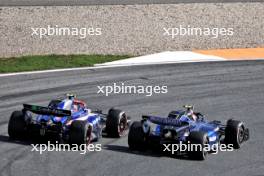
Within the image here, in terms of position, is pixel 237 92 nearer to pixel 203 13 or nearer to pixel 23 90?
pixel 23 90

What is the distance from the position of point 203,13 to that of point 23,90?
1542cm

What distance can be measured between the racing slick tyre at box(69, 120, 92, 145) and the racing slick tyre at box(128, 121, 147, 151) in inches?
41.3

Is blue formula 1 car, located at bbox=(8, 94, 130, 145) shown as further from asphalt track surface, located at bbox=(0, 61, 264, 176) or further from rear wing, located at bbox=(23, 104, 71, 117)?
asphalt track surface, located at bbox=(0, 61, 264, 176)

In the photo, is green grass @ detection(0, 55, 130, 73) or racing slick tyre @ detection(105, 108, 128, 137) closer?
racing slick tyre @ detection(105, 108, 128, 137)

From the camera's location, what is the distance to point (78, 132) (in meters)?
18.1

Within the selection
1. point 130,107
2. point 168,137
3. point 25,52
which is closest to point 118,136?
point 168,137

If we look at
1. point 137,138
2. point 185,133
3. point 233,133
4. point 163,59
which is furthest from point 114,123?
point 163,59

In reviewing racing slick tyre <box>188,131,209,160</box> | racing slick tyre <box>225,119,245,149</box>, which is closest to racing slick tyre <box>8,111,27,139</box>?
racing slick tyre <box>188,131,209,160</box>

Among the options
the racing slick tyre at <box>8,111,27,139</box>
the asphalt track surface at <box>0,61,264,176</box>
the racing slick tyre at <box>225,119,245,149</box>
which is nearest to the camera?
the asphalt track surface at <box>0,61,264,176</box>

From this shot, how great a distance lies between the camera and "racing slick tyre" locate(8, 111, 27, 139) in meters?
18.8

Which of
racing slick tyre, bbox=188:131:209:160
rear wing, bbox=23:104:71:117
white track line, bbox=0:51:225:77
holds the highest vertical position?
white track line, bbox=0:51:225:77

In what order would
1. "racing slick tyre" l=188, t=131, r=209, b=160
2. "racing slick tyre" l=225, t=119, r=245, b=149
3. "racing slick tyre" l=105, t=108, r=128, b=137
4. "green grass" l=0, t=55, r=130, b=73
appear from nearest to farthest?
"racing slick tyre" l=188, t=131, r=209, b=160, "racing slick tyre" l=225, t=119, r=245, b=149, "racing slick tyre" l=105, t=108, r=128, b=137, "green grass" l=0, t=55, r=130, b=73

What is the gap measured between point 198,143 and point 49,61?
1491cm

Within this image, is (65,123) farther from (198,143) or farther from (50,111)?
(198,143)
